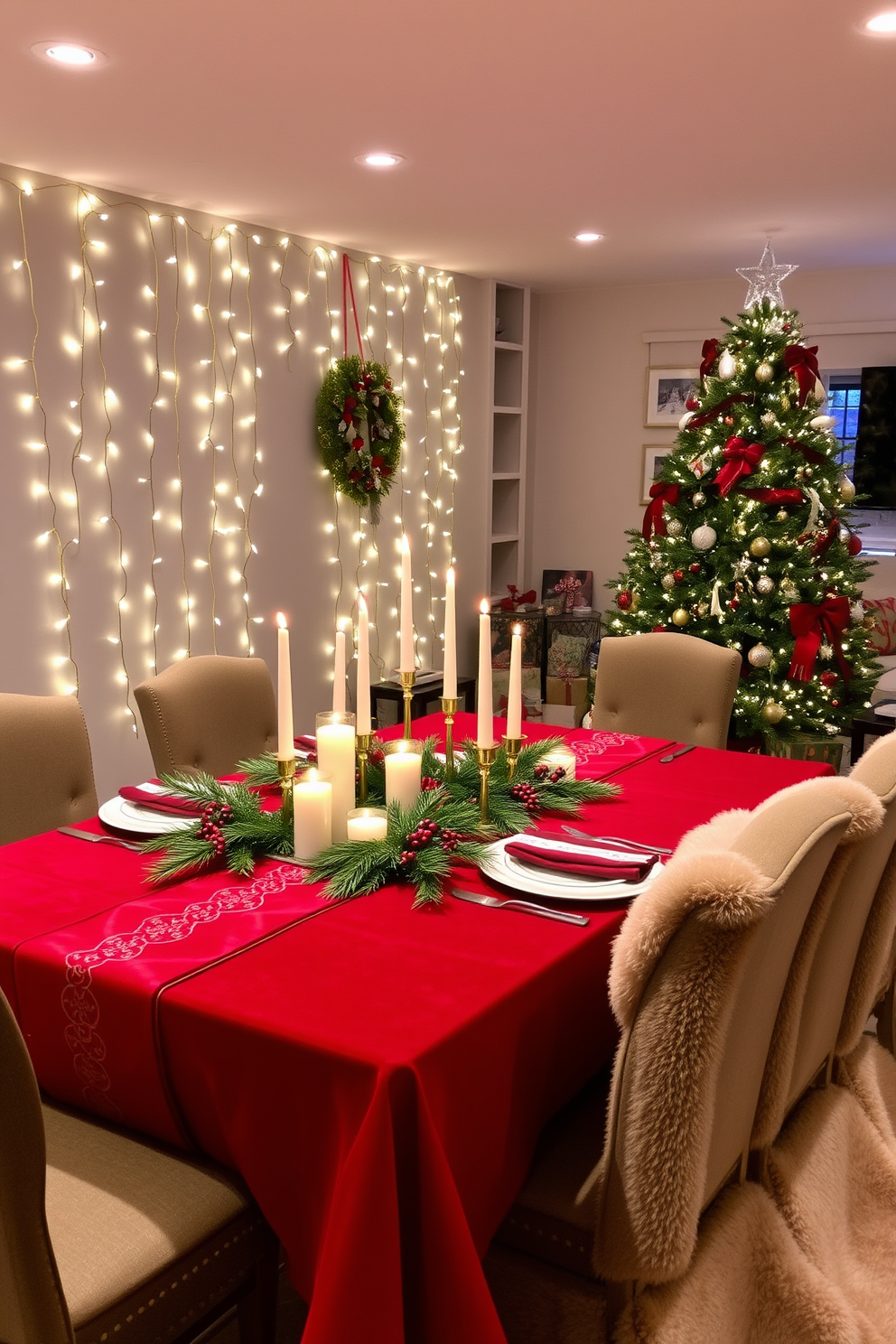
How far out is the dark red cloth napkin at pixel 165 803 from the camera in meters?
2.06

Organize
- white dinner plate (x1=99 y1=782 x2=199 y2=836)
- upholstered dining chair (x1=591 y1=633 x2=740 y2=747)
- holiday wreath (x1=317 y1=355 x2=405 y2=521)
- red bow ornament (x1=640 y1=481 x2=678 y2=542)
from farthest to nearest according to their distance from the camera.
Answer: holiday wreath (x1=317 y1=355 x2=405 y2=521) → red bow ornament (x1=640 y1=481 x2=678 y2=542) → upholstered dining chair (x1=591 y1=633 x2=740 y2=747) → white dinner plate (x1=99 y1=782 x2=199 y2=836)

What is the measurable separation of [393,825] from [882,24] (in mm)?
2020

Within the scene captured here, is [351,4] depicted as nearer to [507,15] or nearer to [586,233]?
[507,15]

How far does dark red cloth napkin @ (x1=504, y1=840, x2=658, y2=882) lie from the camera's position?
179 cm

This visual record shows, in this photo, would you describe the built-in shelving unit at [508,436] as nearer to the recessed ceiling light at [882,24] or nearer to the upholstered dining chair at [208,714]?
the upholstered dining chair at [208,714]

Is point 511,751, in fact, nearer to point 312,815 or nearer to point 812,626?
point 312,815

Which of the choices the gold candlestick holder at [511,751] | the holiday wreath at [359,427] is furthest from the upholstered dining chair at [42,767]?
the holiday wreath at [359,427]

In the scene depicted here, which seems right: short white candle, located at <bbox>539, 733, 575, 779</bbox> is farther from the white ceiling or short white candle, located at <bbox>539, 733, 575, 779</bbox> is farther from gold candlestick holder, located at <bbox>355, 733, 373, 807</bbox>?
the white ceiling

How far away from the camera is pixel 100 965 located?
1.50 metres

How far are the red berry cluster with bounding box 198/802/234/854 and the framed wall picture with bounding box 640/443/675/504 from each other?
4762 mm

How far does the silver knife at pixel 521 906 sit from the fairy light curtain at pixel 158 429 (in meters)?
2.39

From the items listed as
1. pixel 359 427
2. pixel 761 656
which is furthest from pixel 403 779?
pixel 359 427

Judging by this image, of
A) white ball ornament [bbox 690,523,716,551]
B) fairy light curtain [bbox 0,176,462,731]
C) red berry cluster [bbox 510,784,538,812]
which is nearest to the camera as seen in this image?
red berry cluster [bbox 510,784,538,812]

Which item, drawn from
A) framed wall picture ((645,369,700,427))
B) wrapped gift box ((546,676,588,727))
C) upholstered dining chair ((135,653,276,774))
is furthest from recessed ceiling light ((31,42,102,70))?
framed wall picture ((645,369,700,427))
